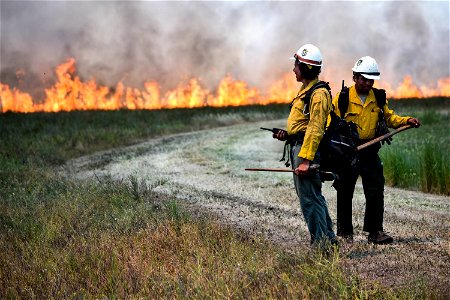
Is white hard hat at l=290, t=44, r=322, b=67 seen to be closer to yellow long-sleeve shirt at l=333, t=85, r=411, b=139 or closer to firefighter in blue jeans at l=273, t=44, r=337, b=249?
firefighter in blue jeans at l=273, t=44, r=337, b=249

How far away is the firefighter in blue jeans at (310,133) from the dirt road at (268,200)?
0.51m

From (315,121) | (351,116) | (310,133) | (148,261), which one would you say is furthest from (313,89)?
(148,261)

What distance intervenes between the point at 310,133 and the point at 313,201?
2.31 feet

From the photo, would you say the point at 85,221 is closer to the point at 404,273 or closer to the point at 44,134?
the point at 404,273

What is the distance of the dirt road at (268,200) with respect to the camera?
5715 millimetres

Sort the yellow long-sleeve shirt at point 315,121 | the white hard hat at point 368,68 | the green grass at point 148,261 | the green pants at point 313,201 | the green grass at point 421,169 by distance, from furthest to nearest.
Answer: the green grass at point 421,169 < the white hard hat at point 368,68 < the green pants at point 313,201 < the yellow long-sleeve shirt at point 315,121 < the green grass at point 148,261

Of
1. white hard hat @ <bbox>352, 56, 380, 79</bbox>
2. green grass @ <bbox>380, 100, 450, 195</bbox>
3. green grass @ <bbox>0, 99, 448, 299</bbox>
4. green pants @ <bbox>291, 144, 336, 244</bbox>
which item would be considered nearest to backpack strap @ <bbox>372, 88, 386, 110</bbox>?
white hard hat @ <bbox>352, 56, 380, 79</bbox>

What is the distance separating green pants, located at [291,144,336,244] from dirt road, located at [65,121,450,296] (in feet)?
1.34

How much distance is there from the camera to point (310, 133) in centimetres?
550

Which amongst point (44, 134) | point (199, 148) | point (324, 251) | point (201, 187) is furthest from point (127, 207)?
point (44, 134)

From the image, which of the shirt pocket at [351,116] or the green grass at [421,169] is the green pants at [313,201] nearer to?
the shirt pocket at [351,116]

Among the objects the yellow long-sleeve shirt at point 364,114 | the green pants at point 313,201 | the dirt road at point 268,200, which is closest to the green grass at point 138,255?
the green pants at point 313,201

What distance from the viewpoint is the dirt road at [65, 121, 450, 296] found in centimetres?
571

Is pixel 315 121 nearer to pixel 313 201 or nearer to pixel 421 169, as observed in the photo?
pixel 313 201
